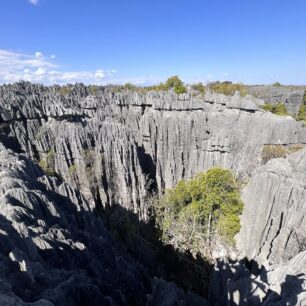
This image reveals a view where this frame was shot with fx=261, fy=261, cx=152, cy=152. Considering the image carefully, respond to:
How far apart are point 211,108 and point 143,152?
10374mm

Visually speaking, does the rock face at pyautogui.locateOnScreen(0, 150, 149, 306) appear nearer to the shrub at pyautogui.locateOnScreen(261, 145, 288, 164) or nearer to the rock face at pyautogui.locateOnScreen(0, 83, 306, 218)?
the rock face at pyautogui.locateOnScreen(0, 83, 306, 218)

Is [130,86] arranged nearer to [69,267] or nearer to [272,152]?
[272,152]

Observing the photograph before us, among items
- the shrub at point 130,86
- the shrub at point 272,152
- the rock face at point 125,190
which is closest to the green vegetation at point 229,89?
the shrub at point 130,86

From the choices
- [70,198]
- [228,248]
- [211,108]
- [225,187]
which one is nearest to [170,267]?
[228,248]

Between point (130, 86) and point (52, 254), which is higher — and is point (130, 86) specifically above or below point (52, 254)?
above

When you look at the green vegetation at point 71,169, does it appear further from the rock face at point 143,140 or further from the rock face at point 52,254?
the rock face at point 52,254

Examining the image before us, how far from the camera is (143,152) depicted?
103 ft

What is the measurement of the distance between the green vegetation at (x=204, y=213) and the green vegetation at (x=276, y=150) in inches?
317

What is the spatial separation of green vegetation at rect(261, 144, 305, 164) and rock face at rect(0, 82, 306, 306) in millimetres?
476

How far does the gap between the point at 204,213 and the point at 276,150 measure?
11.9 m

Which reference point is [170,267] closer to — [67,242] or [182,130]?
[67,242]

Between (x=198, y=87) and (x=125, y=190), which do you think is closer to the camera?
(x=125, y=190)

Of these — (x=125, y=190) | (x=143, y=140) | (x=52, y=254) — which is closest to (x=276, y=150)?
(x=143, y=140)

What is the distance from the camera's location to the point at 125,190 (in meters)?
25.0
